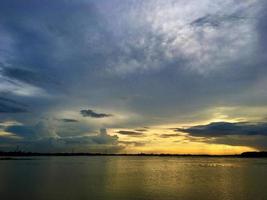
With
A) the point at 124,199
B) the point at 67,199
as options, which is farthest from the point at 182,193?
the point at 67,199

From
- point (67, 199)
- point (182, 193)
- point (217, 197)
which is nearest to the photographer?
point (67, 199)

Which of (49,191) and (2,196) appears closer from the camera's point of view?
(2,196)

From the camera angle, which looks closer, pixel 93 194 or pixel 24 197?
pixel 24 197

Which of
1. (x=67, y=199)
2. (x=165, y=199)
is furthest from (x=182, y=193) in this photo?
(x=67, y=199)

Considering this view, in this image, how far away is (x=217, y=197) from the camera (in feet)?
156

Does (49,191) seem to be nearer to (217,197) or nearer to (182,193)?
(182,193)

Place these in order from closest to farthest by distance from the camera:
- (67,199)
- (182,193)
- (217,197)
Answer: (67,199), (217,197), (182,193)

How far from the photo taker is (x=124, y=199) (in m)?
43.9

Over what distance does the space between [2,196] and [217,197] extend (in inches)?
1199

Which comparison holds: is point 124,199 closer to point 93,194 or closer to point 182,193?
point 93,194

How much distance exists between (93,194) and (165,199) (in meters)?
10.8

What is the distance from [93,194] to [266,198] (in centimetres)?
2451

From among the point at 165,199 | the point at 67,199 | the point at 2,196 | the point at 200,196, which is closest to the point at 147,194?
the point at 165,199

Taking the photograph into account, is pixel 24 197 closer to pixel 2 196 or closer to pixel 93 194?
pixel 2 196
